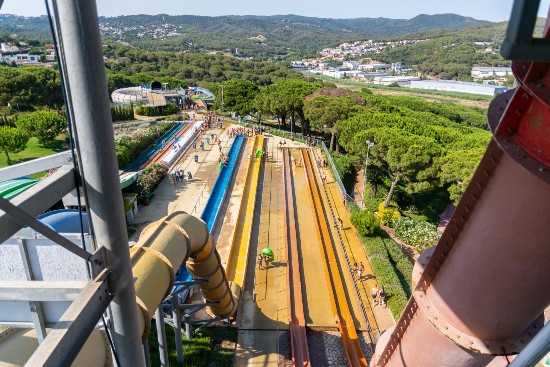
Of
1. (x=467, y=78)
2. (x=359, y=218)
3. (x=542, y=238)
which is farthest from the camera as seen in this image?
(x=467, y=78)

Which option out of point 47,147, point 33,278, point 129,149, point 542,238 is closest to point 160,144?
point 129,149

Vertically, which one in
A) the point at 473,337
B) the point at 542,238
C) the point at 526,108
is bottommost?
the point at 473,337

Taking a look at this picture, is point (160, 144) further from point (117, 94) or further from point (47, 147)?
point (117, 94)

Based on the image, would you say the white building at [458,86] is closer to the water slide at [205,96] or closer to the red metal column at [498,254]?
the water slide at [205,96]

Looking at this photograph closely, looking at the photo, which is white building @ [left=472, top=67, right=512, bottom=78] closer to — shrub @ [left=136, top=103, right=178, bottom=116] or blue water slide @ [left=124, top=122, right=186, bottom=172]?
Answer: shrub @ [left=136, top=103, right=178, bottom=116]

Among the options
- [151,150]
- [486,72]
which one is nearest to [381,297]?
[151,150]

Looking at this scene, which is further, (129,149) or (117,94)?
(117,94)

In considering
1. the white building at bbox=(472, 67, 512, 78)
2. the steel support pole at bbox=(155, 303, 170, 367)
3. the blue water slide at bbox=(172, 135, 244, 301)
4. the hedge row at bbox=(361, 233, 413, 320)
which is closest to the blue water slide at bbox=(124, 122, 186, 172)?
the blue water slide at bbox=(172, 135, 244, 301)
